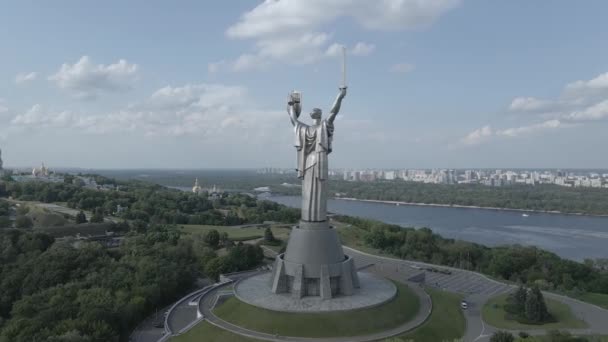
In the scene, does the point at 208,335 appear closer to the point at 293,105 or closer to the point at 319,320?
the point at 319,320

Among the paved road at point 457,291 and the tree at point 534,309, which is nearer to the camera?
the paved road at point 457,291

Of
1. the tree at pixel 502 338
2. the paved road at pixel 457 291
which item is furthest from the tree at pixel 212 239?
the tree at pixel 502 338

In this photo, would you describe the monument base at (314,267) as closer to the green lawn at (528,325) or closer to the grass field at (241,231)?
the green lawn at (528,325)

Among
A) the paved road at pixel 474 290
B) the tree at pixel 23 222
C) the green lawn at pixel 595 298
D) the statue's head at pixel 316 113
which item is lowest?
the paved road at pixel 474 290

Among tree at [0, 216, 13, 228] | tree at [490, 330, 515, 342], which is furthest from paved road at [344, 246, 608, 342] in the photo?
tree at [0, 216, 13, 228]

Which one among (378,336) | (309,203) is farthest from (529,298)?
(309,203)
